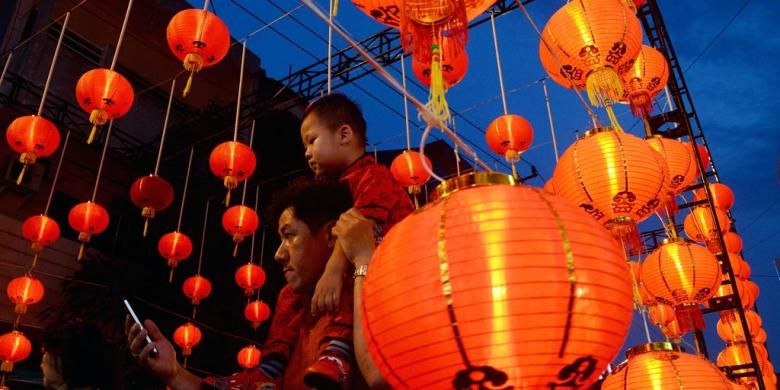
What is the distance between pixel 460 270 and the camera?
1.13m

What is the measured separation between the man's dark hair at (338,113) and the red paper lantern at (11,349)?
741cm

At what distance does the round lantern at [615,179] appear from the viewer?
307cm

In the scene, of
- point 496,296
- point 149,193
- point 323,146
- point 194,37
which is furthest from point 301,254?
point 149,193

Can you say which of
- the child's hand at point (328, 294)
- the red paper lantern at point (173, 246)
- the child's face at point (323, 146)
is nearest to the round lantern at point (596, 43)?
the child's face at point (323, 146)

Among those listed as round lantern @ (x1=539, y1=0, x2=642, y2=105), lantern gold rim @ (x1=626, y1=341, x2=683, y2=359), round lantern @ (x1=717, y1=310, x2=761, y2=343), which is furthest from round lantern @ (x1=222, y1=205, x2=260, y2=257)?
round lantern @ (x1=717, y1=310, x2=761, y2=343)

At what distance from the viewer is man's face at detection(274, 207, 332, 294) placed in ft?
5.25

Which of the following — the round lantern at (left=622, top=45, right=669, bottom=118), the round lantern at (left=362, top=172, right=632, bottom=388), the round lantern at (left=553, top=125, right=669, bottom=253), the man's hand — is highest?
the round lantern at (left=622, top=45, right=669, bottom=118)

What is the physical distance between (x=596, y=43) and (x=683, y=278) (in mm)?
2007

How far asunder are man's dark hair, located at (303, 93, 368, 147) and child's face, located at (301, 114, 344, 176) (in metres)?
0.02

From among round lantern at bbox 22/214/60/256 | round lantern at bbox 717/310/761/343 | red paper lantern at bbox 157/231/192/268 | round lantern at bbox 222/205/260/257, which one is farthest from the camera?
red paper lantern at bbox 157/231/192/268

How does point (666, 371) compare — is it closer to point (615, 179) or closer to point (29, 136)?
point (615, 179)

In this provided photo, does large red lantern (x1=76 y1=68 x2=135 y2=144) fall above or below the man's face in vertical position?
above

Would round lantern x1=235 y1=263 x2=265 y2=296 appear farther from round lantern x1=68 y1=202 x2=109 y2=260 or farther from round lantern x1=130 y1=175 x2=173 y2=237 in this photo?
round lantern x1=68 y1=202 x2=109 y2=260

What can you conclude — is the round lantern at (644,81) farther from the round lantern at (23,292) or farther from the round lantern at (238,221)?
the round lantern at (23,292)
